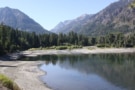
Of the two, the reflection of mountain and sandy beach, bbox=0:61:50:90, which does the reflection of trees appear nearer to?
the reflection of mountain

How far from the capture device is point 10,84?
21250mm

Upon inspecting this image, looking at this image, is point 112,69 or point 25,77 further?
point 112,69

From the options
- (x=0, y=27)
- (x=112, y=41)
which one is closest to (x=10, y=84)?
(x=0, y=27)

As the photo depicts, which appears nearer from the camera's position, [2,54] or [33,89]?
[33,89]

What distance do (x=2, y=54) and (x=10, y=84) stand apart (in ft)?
287

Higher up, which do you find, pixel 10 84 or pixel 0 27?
pixel 0 27

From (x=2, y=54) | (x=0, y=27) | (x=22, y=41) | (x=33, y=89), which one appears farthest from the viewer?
(x=22, y=41)

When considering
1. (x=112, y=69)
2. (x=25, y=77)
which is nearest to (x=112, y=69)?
(x=112, y=69)

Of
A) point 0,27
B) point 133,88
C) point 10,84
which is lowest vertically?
point 133,88

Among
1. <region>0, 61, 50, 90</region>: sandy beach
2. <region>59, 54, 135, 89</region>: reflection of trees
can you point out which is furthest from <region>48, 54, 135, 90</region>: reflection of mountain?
<region>0, 61, 50, 90</region>: sandy beach

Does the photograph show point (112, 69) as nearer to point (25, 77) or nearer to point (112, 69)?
point (112, 69)

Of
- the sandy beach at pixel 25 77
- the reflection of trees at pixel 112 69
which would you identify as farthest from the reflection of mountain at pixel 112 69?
the sandy beach at pixel 25 77

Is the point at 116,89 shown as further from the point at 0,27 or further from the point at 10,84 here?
the point at 0,27

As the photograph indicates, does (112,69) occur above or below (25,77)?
below
